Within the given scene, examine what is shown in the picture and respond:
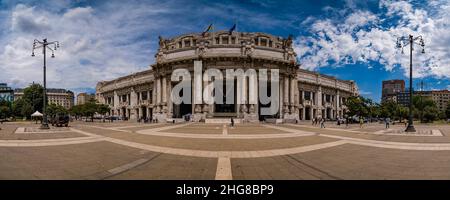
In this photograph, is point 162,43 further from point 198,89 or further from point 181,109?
point 198,89

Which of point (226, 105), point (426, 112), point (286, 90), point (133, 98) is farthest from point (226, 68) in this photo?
point (426, 112)

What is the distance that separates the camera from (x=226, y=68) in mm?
53062

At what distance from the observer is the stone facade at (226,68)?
52.9m

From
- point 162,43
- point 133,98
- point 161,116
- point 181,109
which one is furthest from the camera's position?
point 133,98

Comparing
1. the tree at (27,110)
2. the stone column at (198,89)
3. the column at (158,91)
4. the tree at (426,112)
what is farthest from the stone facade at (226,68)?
the tree at (27,110)

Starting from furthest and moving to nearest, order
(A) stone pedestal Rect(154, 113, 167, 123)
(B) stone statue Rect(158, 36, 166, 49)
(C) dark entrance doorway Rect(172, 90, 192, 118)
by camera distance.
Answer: (B) stone statue Rect(158, 36, 166, 49), (C) dark entrance doorway Rect(172, 90, 192, 118), (A) stone pedestal Rect(154, 113, 167, 123)

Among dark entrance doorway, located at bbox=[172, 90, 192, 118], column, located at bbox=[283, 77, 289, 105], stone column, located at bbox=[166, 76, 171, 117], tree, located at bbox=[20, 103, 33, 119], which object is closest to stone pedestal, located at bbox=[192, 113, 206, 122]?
dark entrance doorway, located at bbox=[172, 90, 192, 118]

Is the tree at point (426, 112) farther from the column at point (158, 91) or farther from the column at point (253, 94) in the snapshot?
the column at point (158, 91)

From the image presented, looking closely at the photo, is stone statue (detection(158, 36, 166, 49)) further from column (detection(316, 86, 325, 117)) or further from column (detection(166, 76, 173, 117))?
column (detection(316, 86, 325, 117))

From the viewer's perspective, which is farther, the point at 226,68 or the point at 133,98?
the point at 133,98

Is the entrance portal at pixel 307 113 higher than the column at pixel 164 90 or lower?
lower

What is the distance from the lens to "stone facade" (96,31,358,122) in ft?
173

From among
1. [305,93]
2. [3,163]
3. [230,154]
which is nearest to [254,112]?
[305,93]

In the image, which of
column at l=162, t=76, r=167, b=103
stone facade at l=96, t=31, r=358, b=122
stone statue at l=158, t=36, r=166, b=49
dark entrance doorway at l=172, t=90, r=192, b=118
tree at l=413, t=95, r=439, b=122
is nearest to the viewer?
stone facade at l=96, t=31, r=358, b=122
